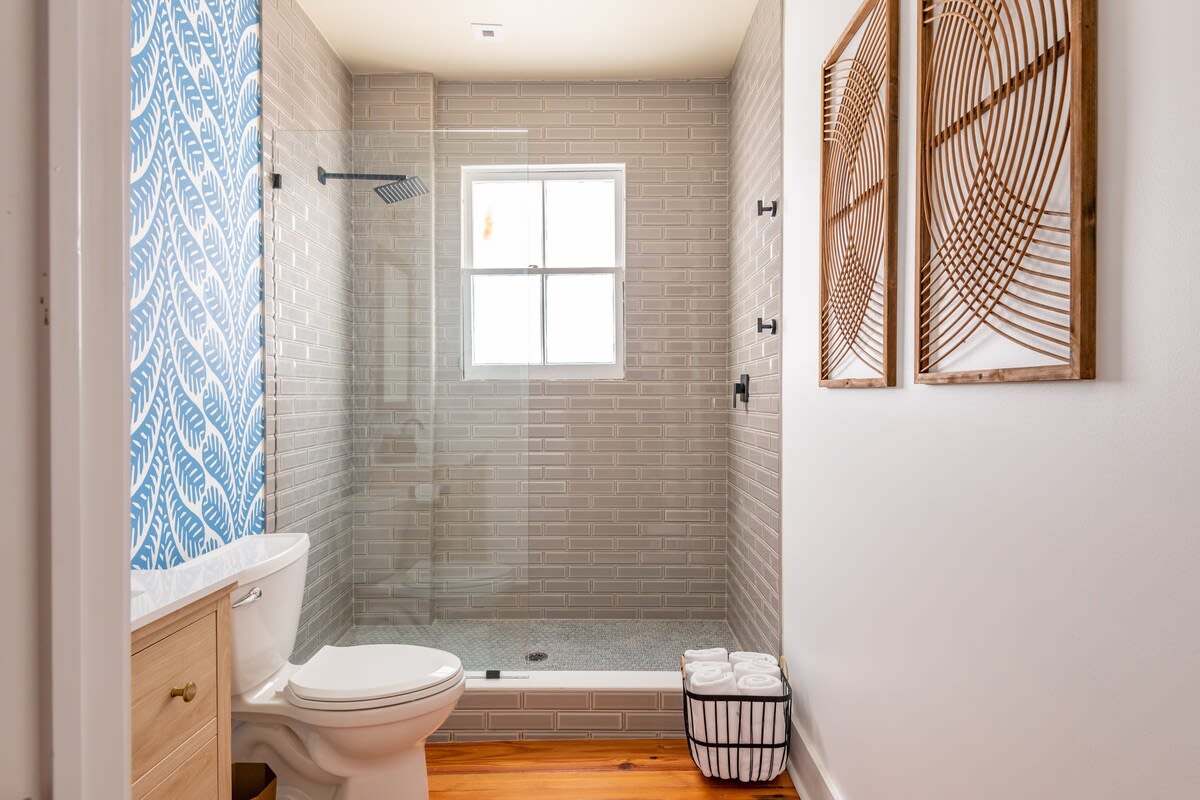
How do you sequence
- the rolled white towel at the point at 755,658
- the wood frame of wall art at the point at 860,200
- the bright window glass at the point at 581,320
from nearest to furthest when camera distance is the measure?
the wood frame of wall art at the point at 860,200
the rolled white towel at the point at 755,658
the bright window glass at the point at 581,320

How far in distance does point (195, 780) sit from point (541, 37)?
277cm

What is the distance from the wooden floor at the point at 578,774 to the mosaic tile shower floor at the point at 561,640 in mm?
293

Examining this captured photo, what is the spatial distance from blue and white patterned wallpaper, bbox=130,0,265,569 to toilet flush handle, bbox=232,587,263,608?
26 centimetres

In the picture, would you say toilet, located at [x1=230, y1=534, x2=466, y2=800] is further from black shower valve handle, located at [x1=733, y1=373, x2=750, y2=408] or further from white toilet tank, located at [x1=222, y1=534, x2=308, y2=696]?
black shower valve handle, located at [x1=733, y1=373, x2=750, y2=408]

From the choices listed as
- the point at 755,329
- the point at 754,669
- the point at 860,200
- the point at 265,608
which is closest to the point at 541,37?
the point at 755,329

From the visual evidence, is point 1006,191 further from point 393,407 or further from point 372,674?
point 393,407

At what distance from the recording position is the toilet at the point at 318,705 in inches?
72.8

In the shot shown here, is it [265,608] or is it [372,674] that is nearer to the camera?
[265,608]

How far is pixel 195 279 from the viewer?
209 centimetres

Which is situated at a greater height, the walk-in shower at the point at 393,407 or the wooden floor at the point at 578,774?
the walk-in shower at the point at 393,407

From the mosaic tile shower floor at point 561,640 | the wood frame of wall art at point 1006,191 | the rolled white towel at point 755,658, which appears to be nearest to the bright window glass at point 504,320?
the mosaic tile shower floor at point 561,640
